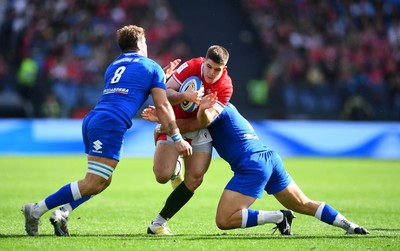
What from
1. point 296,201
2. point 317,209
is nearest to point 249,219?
point 296,201

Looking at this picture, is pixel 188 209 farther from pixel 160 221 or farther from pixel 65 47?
pixel 65 47

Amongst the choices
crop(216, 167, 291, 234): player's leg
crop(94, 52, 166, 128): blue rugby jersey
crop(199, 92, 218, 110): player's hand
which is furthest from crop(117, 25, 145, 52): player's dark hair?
crop(216, 167, 291, 234): player's leg

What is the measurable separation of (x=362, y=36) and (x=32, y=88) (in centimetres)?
1269

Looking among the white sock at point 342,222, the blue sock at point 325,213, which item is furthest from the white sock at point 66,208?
the white sock at point 342,222

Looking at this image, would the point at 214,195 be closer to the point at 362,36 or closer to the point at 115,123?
the point at 115,123

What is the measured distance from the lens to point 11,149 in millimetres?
21062

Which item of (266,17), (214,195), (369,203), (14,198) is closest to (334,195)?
(369,203)

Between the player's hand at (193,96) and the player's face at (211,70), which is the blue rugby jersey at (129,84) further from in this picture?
the player's face at (211,70)

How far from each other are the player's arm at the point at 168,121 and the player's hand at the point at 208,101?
13.9 inches

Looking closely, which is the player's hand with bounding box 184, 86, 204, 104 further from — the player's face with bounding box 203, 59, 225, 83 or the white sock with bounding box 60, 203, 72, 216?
the white sock with bounding box 60, 203, 72, 216

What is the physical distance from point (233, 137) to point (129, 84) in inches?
54.1

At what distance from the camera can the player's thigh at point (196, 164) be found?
8.52 meters

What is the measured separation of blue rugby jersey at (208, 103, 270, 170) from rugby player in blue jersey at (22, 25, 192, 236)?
0.81 metres

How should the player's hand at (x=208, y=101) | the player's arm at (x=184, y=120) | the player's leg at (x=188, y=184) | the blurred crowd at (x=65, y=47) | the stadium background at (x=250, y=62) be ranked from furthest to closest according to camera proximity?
the blurred crowd at (x=65, y=47)
the stadium background at (x=250, y=62)
the player's leg at (x=188, y=184)
the player's arm at (x=184, y=120)
the player's hand at (x=208, y=101)
